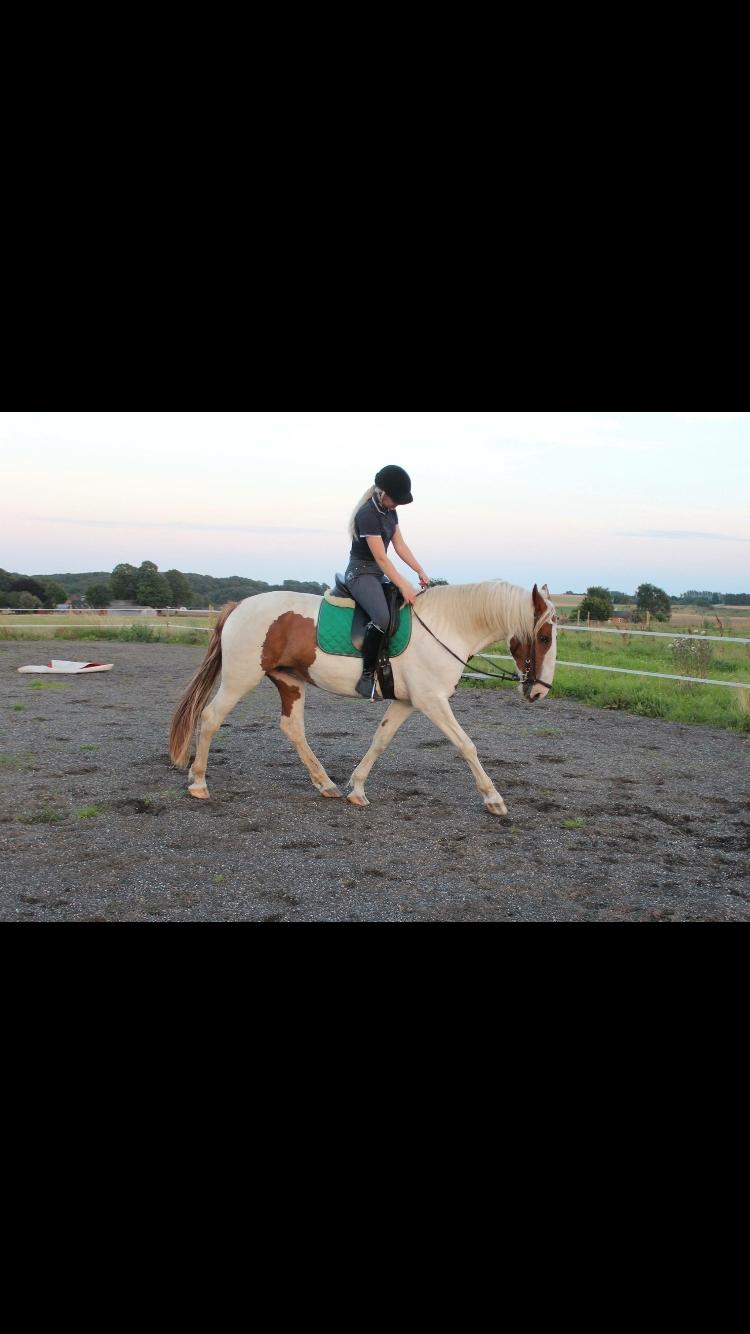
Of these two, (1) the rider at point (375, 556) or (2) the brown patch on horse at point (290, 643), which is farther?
(2) the brown patch on horse at point (290, 643)

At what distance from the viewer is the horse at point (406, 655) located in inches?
188

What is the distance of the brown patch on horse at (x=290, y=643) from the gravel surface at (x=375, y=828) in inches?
37.0

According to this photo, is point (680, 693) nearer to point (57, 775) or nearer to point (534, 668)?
point (534, 668)

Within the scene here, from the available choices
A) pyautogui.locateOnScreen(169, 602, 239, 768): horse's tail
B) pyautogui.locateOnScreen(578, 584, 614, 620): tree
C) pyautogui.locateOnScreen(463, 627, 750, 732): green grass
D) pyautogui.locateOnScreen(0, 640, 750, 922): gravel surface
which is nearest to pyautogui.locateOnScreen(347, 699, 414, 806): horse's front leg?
pyautogui.locateOnScreen(0, 640, 750, 922): gravel surface

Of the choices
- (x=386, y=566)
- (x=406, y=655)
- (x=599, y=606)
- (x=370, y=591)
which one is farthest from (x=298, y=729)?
(x=599, y=606)

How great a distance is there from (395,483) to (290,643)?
122cm

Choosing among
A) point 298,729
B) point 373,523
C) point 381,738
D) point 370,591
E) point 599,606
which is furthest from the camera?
point 599,606

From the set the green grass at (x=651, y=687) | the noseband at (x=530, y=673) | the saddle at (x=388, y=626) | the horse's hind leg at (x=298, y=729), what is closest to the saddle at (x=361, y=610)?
the saddle at (x=388, y=626)

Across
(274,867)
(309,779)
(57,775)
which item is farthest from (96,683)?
(274,867)

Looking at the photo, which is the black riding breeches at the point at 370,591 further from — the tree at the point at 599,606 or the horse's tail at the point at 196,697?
the tree at the point at 599,606

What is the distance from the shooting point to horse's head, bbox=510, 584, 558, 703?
4.61 metres

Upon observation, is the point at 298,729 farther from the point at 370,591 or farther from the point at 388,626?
the point at 370,591

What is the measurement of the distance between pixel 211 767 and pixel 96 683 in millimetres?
5216

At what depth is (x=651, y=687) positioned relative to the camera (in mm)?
9625
